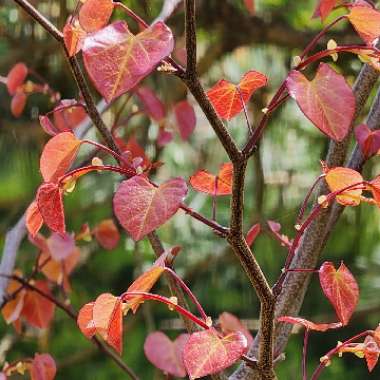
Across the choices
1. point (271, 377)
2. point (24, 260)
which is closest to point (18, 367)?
point (271, 377)

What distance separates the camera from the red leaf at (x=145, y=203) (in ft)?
1.56

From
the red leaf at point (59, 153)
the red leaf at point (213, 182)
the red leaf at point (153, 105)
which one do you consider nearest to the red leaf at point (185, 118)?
the red leaf at point (153, 105)

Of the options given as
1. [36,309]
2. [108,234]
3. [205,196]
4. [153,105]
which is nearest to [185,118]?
Answer: [153,105]

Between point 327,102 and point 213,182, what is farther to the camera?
point 213,182

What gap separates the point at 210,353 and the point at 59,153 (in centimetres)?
16

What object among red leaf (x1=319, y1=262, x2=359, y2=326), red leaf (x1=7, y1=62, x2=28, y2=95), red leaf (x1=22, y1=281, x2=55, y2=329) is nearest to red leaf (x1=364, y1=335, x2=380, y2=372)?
red leaf (x1=319, y1=262, x2=359, y2=326)

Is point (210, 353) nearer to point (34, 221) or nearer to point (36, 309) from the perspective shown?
point (34, 221)

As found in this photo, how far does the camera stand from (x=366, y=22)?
0.50m

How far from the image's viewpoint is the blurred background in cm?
163

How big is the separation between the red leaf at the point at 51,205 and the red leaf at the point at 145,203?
0.18 ft

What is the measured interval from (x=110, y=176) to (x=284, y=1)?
0.51 m

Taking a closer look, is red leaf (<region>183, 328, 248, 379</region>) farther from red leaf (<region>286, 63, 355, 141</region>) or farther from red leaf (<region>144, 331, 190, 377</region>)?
red leaf (<region>144, 331, 190, 377</region>)

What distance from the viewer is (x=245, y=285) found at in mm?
1695

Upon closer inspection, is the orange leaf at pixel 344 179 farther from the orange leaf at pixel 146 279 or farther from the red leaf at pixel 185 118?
the red leaf at pixel 185 118
